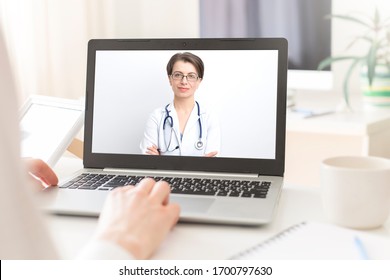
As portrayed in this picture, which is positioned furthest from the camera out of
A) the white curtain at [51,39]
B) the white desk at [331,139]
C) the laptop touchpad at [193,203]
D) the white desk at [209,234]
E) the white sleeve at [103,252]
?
the white curtain at [51,39]

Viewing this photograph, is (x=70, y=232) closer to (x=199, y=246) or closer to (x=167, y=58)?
(x=199, y=246)

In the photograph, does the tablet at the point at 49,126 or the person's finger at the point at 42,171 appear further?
the tablet at the point at 49,126

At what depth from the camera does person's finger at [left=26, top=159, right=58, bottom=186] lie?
1007mm

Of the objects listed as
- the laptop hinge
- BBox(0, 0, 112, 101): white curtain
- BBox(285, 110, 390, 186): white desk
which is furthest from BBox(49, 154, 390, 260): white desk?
BBox(0, 0, 112, 101): white curtain

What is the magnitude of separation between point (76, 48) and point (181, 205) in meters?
1.92

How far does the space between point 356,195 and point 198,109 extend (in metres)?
0.39

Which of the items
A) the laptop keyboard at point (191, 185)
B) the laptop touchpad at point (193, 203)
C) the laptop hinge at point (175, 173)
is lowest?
the laptop hinge at point (175, 173)

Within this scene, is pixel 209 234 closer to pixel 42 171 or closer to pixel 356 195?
pixel 356 195

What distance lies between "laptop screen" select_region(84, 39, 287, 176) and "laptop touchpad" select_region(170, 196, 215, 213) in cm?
16

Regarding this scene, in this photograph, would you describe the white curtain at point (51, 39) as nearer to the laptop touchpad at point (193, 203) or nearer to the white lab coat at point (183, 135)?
the white lab coat at point (183, 135)

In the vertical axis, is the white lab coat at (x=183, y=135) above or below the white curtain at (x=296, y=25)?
below

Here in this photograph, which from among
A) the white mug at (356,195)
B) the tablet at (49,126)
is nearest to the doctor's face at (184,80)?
the tablet at (49,126)

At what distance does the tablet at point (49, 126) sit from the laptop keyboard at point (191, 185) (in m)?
0.14

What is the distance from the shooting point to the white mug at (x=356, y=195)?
30.4 inches
